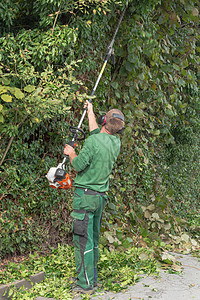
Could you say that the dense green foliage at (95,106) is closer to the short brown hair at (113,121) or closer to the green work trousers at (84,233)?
the short brown hair at (113,121)

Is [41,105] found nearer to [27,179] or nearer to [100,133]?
[100,133]

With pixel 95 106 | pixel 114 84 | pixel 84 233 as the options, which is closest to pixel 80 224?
pixel 84 233

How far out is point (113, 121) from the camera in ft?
14.2

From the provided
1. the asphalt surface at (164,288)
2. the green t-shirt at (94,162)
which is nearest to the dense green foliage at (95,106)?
the green t-shirt at (94,162)

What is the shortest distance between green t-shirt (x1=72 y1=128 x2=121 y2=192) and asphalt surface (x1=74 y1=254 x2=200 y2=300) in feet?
3.94

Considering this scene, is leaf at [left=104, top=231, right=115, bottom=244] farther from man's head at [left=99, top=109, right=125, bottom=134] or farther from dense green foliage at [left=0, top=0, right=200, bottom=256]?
man's head at [left=99, top=109, right=125, bottom=134]

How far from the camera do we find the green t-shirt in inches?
162

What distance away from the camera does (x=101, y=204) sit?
170 inches

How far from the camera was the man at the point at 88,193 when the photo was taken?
414 centimetres

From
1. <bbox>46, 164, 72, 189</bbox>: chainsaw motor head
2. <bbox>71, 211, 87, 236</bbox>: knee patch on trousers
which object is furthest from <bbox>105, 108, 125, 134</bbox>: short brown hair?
<bbox>71, 211, 87, 236</bbox>: knee patch on trousers

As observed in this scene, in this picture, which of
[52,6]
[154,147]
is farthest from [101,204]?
[154,147]

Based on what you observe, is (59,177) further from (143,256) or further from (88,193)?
(143,256)

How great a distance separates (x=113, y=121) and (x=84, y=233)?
51.5 inches

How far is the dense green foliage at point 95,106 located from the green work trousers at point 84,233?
80 cm
